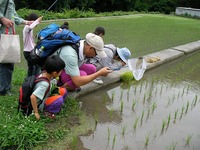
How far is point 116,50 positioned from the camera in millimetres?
4742

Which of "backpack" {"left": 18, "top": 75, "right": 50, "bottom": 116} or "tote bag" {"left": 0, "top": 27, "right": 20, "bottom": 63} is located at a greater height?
"tote bag" {"left": 0, "top": 27, "right": 20, "bottom": 63}

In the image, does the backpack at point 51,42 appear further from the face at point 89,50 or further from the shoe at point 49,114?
the shoe at point 49,114

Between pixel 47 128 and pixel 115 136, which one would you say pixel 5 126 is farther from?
pixel 115 136

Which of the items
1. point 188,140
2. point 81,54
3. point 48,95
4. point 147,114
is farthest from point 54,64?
point 188,140

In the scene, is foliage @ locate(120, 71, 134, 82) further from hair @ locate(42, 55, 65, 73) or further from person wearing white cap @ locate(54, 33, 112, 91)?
hair @ locate(42, 55, 65, 73)

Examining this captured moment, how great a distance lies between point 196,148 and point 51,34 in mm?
2155

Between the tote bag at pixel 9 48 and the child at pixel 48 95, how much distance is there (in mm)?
570

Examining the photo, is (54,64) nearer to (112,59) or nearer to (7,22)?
(7,22)

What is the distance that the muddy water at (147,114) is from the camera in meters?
3.14

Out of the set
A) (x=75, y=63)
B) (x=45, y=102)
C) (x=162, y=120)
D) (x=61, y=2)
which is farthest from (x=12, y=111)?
(x=61, y=2)

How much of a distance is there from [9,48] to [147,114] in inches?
78.3

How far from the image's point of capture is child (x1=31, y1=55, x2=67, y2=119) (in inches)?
122

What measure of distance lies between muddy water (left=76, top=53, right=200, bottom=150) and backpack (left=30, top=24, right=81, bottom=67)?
0.90 metres

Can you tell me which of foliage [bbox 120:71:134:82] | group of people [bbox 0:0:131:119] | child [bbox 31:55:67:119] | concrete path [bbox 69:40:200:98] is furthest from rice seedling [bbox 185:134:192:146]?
foliage [bbox 120:71:134:82]
